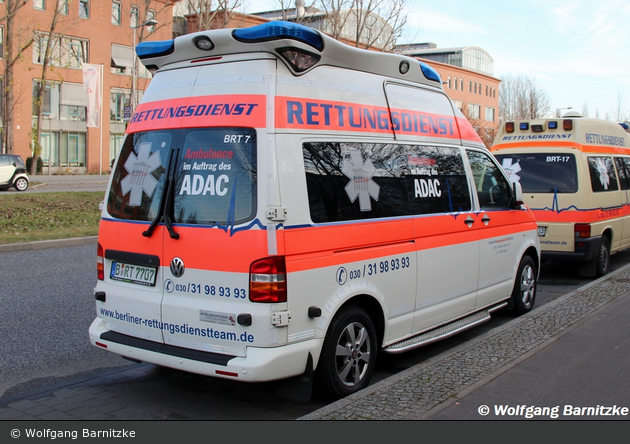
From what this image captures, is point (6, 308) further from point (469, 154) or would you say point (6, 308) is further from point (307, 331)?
point (469, 154)

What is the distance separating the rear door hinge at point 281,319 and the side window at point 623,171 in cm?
916

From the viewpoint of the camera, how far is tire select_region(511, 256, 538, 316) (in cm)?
723

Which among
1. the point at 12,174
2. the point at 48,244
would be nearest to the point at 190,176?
the point at 48,244

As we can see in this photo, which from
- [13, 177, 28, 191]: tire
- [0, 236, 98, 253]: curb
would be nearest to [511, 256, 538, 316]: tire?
[0, 236, 98, 253]: curb

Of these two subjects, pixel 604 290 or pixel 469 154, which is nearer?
pixel 469 154

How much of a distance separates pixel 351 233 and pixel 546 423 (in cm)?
185

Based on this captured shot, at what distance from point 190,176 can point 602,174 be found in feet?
27.6

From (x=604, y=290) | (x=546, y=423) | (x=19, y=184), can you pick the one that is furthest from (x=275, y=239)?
(x=19, y=184)

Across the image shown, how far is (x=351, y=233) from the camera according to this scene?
4.62 m

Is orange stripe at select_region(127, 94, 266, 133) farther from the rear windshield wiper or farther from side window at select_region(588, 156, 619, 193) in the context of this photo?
side window at select_region(588, 156, 619, 193)

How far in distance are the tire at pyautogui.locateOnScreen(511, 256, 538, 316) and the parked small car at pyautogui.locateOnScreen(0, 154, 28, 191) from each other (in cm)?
2320

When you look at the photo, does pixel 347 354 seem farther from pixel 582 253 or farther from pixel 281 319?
pixel 582 253

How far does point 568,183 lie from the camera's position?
9.77 meters

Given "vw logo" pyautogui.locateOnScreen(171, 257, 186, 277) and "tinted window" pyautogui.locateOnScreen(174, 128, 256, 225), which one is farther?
"vw logo" pyautogui.locateOnScreen(171, 257, 186, 277)
